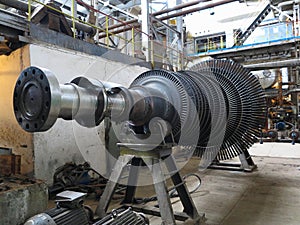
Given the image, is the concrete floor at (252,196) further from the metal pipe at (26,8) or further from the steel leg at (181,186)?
the metal pipe at (26,8)

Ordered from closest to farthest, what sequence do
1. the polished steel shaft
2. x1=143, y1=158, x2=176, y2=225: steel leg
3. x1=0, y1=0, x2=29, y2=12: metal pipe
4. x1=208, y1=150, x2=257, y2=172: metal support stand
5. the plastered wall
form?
1. the polished steel shaft
2. x1=143, y1=158, x2=176, y2=225: steel leg
3. the plastered wall
4. x1=0, y1=0, x2=29, y2=12: metal pipe
5. x1=208, y1=150, x2=257, y2=172: metal support stand

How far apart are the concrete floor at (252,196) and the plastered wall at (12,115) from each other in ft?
4.67

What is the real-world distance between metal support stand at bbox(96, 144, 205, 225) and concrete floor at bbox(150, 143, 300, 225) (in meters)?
0.20

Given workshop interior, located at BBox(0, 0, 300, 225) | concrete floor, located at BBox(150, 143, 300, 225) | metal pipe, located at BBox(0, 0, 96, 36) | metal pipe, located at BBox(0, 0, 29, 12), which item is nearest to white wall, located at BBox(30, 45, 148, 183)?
workshop interior, located at BBox(0, 0, 300, 225)

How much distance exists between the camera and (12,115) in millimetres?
2695

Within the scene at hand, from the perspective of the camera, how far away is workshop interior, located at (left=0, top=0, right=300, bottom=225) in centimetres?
121

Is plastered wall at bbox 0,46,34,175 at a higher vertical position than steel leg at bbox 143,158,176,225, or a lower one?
higher

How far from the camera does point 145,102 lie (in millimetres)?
1377

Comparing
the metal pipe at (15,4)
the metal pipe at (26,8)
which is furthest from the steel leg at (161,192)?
the metal pipe at (15,4)

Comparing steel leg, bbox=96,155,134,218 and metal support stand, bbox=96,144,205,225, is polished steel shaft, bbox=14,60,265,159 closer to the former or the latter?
metal support stand, bbox=96,144,205,225

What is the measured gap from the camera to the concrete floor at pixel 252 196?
2.00 meters

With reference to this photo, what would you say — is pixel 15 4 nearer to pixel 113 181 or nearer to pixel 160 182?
pixel 113 181

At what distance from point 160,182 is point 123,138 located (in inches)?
15.5

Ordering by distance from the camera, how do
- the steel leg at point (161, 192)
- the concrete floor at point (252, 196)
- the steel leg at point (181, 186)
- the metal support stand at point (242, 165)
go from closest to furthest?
the steel leg at point (161, 192)
the steel leg at point (181, 186)
the concrete floor at point (252, 196)
the metal support stand at point (242, 165)
